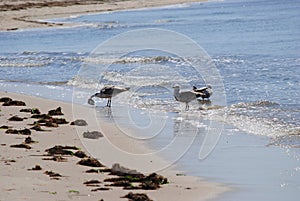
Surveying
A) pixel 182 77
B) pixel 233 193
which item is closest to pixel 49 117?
pixel 233 193

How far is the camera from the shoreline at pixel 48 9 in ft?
158

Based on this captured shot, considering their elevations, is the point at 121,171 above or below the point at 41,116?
below

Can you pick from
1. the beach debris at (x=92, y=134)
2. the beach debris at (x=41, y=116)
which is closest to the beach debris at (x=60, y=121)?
the beach debris at (x=41, y=116)

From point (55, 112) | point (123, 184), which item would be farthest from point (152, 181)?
point (55, 112)

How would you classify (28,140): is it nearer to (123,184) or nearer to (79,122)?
(79,122)

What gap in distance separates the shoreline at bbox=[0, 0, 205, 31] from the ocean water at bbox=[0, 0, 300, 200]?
180 inches

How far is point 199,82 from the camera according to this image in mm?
20406

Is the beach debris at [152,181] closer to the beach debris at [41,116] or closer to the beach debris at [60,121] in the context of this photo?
the beach debris at [60,121]

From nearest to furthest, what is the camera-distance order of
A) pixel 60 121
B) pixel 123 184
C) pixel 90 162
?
pixel 123 184
pixel 90 162
pixel 60 121

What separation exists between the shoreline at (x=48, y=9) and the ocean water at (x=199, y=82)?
4577 mm

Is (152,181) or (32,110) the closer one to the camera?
(152,181)

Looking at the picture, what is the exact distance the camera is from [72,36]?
39.7m

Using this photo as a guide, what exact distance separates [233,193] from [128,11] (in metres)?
55.5

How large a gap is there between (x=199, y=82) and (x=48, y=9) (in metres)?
41.8
